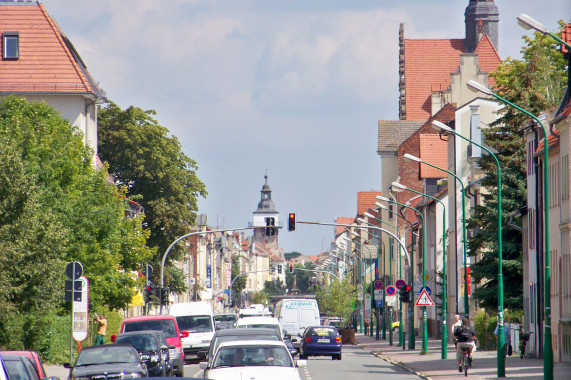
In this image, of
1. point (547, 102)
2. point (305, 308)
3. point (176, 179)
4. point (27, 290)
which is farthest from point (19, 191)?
point (176, 179)

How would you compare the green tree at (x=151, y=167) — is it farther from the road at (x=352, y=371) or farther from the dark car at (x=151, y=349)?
the dark car at (x=151, y=349)

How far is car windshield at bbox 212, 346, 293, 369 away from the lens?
55.1ft

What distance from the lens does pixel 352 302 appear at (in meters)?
86.4

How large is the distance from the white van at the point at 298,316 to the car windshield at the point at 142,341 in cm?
2612

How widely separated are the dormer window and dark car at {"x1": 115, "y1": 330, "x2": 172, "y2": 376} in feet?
103

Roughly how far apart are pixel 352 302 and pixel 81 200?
1946 inches

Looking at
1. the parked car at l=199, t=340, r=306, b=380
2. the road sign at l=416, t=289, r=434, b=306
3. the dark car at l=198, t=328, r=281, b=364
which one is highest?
the road sign at l=416, t=289, r=434, b=306

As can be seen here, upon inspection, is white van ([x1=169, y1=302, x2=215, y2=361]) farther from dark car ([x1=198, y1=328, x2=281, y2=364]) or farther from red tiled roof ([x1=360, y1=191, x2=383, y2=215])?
red tiled roof ([x1=360, y1=191, x2=383, y2=215])

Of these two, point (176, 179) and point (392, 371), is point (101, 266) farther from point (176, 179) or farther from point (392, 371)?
point (176, 179)

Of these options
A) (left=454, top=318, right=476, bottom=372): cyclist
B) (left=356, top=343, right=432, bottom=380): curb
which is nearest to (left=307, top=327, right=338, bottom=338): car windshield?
(left=356, top=343, right=432, bottom=380): curb

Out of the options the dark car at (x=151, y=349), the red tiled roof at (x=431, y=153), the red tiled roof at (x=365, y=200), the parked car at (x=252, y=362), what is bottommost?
the dark car at (x=151, y=349)

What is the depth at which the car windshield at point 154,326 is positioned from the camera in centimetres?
3194

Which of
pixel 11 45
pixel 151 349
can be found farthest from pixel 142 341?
pixel 11 45

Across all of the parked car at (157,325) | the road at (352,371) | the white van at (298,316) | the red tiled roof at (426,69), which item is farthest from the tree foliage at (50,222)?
the red tiled roof at (426,69)
